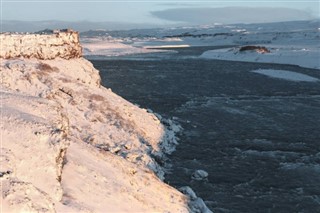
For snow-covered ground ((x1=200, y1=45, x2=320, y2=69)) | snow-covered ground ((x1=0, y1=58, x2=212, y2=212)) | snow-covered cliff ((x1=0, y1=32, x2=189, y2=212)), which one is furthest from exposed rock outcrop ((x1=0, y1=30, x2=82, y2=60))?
snow-covered ground ((x1=200, y1=45, x2=320, y2=69))

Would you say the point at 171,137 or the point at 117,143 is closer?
the point at 117,143

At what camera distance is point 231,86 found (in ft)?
113

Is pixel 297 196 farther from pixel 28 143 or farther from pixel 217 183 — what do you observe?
pixel 28 143

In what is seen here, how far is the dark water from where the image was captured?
12664 mm

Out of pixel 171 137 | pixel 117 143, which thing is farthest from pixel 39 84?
pixel 171 137

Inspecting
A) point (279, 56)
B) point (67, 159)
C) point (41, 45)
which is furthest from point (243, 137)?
point (279, 56)

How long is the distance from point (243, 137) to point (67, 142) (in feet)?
37.0

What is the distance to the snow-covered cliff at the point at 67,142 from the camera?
24.3ft

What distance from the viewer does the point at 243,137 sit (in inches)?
734

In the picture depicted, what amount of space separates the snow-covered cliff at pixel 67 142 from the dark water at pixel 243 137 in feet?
5.80

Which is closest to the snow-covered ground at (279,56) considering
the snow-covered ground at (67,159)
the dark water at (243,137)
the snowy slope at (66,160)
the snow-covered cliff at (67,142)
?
the dark water at (243,137)

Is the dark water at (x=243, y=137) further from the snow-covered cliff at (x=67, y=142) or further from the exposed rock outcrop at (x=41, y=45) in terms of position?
the exposed rock outcrop at (x=41, y=45)

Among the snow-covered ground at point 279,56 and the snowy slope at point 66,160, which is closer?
the snowy slope at point 66,160

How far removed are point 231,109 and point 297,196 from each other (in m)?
12.7
